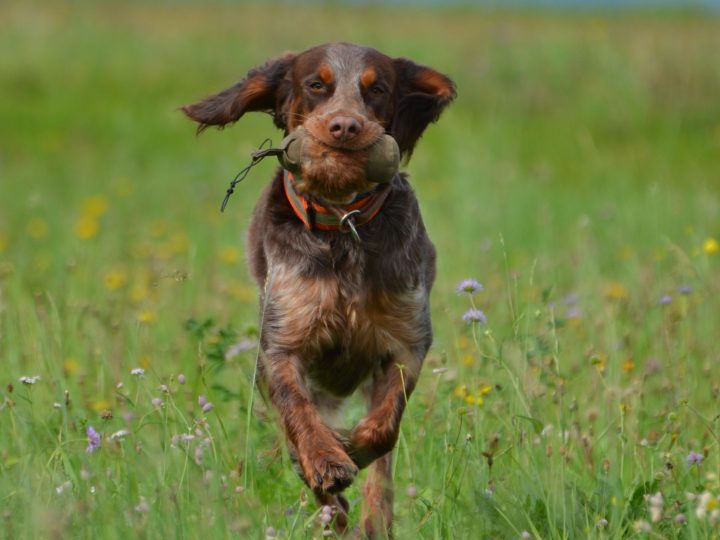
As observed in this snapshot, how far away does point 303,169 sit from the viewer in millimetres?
3824

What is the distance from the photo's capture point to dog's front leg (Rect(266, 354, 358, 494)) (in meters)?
3.47

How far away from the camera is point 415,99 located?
14.8 feet

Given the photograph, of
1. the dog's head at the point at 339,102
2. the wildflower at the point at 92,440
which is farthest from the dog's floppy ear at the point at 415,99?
the wildflower at the point at 92,440

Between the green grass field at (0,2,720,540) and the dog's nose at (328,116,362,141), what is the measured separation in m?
0.60

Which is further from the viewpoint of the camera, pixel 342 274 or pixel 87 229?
pixel 87 229

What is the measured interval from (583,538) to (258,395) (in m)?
1.47

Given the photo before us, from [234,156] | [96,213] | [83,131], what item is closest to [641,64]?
[234,156]

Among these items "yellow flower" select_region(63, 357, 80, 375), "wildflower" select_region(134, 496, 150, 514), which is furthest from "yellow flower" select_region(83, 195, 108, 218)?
"wildflower" select_region(134, 496, 150, 514)

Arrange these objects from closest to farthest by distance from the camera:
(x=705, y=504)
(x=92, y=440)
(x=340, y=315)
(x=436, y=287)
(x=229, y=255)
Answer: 1. (x=705, y=504)
2. (x=92, y=440)
3. (x=340, y=315)
4. (x=436, y=287)
5. (x=229, y=255)

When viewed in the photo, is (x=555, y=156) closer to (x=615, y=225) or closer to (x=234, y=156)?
(x=234, y=156)

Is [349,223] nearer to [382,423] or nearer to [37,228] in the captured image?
[382,423]

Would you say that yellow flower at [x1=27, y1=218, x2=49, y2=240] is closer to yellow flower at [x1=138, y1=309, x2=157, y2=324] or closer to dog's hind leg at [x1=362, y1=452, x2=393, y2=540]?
yellow flower at [x1=138, y1=309, x2=157, y2=324]

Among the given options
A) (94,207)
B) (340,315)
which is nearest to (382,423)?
(340,315)

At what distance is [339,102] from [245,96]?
0.53m
